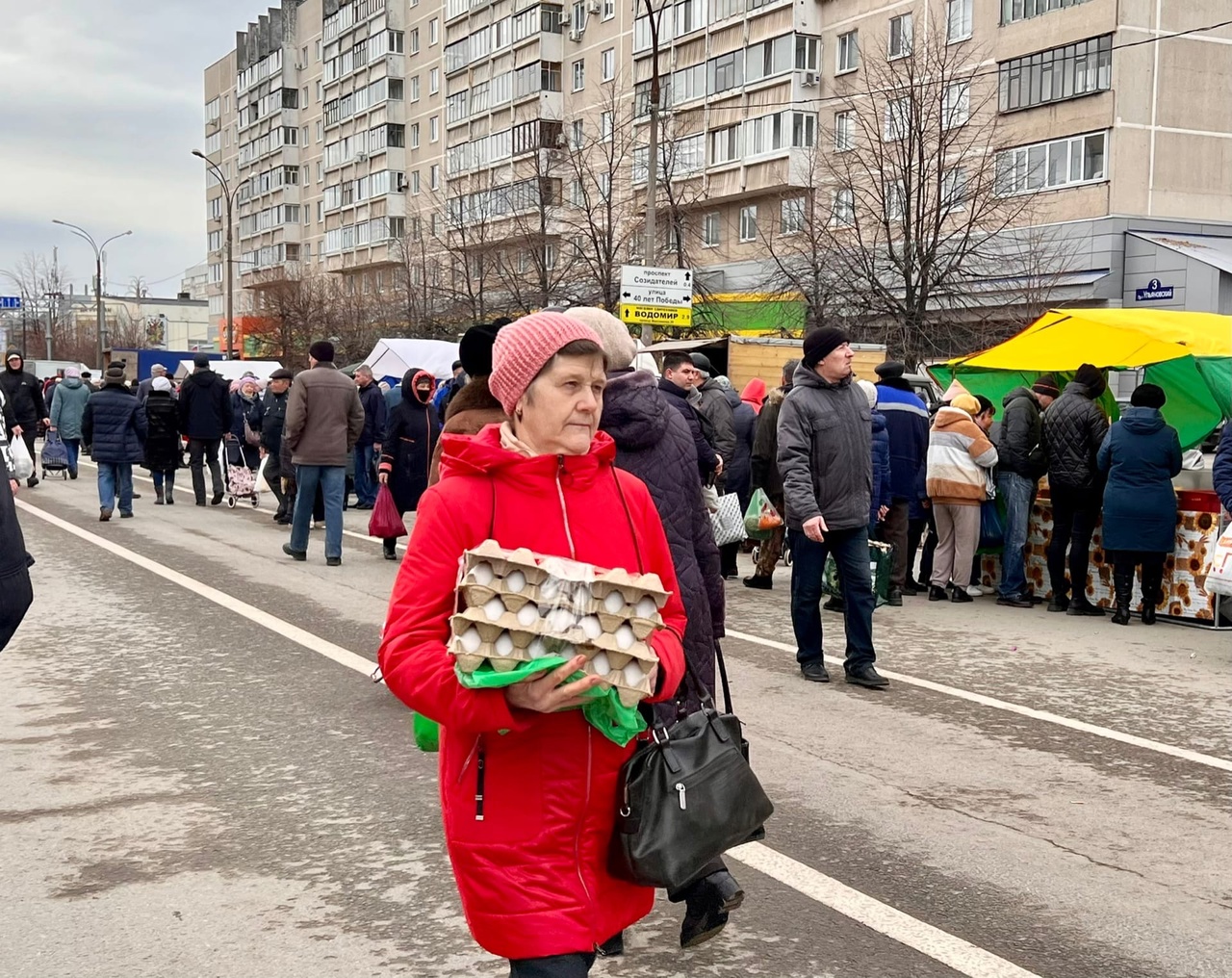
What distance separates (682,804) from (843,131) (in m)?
38.1

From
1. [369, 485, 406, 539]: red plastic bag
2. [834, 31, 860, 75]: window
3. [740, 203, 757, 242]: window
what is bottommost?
[369, 485, 406, 539]: red plastic bag

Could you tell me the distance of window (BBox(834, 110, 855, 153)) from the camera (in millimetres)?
34938

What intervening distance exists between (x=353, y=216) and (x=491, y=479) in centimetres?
7594

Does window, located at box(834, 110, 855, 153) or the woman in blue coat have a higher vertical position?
window, located at box(834, 110, 855, 153)

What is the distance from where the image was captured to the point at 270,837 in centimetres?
504

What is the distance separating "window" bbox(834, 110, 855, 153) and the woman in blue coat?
24582mm

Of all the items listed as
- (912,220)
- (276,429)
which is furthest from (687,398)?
(912,220)

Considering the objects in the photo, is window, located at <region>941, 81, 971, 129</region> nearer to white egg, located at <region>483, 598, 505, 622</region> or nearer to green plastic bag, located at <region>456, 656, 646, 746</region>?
green plastic bag, located at <region>456, 656, 646, 746</region>

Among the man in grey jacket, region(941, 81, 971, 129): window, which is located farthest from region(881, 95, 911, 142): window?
the man in grey jacket

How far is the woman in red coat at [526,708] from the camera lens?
2.53 meters

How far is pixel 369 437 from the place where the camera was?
58.6 ft

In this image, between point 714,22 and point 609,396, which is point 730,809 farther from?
point 714,22

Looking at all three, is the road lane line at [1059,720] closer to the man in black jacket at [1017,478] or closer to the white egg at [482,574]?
the man in black jacket at [1017,478]

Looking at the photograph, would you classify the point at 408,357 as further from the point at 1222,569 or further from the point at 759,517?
the point at 1222,569
